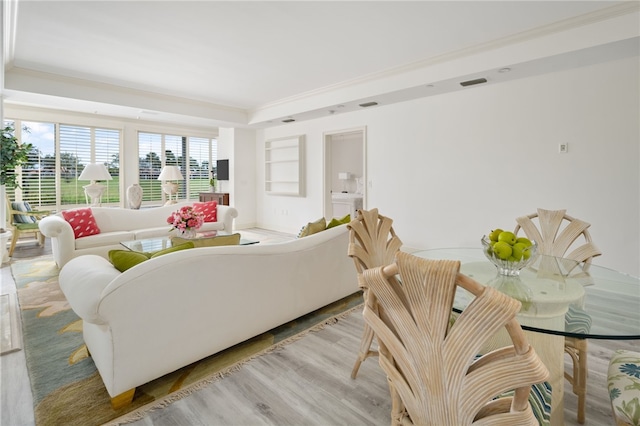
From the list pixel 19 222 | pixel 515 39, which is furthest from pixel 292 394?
pixel 19 222

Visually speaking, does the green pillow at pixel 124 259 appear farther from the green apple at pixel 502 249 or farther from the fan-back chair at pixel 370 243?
the green apple at pixel 502 249

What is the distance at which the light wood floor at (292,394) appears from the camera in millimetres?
1637

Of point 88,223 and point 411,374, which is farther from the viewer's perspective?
point 88,223

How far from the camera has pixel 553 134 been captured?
396 centimetres

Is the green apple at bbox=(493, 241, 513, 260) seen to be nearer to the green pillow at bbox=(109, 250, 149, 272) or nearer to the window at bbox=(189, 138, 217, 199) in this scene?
the green pillow at bbox=(109, 250, 149, 272)

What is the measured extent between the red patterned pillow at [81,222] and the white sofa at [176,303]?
2880 millimetres

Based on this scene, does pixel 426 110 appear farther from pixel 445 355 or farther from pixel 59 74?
pixel 59 74

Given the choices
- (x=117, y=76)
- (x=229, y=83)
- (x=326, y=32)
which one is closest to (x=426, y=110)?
(x=326, y=32)

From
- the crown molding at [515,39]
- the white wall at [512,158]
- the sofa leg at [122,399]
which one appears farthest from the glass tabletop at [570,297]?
the crown molding at [515,39]

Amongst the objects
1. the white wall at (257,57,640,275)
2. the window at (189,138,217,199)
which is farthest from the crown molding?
the window at (189,138,217,199)

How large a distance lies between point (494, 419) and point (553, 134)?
13.8 feet

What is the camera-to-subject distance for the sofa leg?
5.52ft

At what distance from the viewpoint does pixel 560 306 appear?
4.49 feet

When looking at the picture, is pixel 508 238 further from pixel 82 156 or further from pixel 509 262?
pixel 82 156
